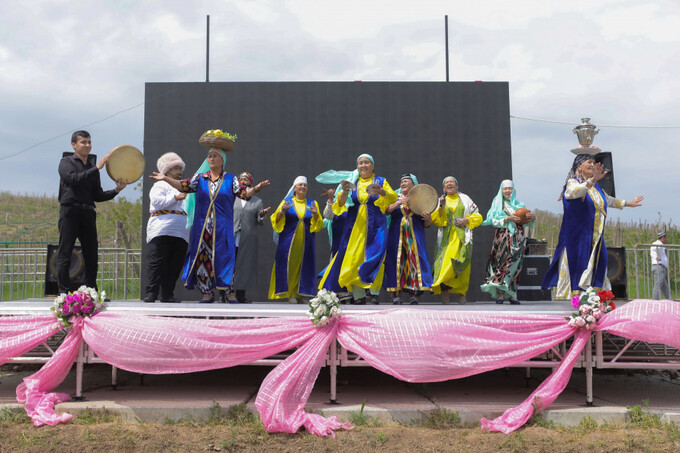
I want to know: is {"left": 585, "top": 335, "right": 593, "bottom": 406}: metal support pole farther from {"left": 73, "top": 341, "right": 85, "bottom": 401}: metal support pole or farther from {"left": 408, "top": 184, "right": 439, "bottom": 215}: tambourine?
{"left": 73, "top": 341, "right": 85, "bottom": 401}: metal support pole

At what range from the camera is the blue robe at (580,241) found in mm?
5504

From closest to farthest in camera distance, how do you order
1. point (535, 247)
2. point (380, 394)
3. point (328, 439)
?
point (328, 439)
point (380, 394)
point (535, 247)

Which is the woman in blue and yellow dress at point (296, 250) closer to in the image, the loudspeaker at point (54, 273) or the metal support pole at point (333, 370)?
the metal support pole at point (333, 370)

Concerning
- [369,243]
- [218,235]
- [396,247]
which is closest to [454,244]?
[396,247]

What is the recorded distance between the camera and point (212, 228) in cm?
555

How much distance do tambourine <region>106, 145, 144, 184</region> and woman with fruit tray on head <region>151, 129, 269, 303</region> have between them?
409 mm

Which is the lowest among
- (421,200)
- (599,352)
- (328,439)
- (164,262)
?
(328,439)

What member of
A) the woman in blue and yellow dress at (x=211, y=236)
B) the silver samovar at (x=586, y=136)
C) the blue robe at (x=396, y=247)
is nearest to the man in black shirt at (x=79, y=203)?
the woman in blue and yellow dress at (x=211, y=236)

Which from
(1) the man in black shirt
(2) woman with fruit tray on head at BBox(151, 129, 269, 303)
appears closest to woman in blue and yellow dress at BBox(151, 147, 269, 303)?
(2) woman with fruit tray on head at BBox(151, 129, 269, 303)

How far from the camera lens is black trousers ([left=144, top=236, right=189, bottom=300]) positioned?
5.52 m

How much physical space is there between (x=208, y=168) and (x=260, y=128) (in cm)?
282

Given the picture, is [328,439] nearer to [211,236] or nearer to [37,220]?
[211,236]

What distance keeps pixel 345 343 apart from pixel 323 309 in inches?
11.0

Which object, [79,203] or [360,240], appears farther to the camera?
[360,240]
